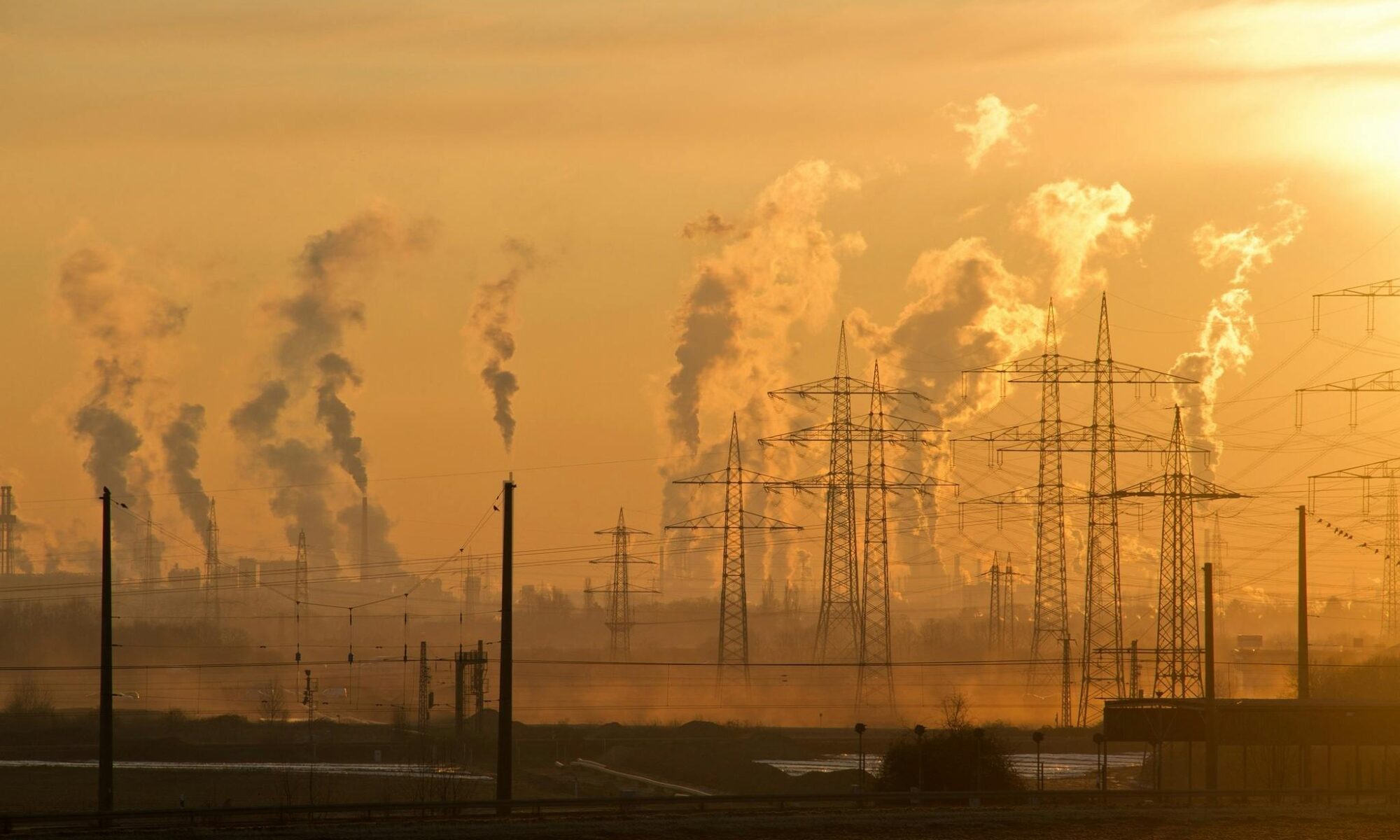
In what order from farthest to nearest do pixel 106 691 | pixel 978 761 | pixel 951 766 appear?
1. pixel 951 766
2. pixel 978 761
3. pixel 106 691

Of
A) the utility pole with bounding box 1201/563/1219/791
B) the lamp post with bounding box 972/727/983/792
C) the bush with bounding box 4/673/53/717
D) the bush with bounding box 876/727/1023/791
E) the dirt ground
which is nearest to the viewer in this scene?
the dirt ground

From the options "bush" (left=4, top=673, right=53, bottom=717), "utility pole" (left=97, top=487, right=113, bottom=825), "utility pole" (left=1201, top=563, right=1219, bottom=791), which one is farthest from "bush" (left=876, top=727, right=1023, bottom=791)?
"bush" (left=4, top=673, right=53, bottom=717)

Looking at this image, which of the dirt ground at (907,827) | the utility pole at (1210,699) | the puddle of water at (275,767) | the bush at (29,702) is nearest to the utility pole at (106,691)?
the dirt ground at (907,827)

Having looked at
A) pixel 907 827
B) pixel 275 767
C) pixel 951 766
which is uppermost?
pixel 907 827

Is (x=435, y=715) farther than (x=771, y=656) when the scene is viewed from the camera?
No

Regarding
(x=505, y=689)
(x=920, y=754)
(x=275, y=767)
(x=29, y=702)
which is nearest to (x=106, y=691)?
(x=505, y=689)

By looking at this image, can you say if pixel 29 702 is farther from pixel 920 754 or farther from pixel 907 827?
pixel 907 827

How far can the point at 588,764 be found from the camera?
7794 centimetres

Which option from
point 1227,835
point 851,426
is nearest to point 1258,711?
point 1227,835

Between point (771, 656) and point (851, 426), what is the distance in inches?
4130

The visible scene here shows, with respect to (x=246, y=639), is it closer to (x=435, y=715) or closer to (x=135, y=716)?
(x=435, y=715)

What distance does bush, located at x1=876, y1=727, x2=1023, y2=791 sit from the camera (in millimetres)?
57625

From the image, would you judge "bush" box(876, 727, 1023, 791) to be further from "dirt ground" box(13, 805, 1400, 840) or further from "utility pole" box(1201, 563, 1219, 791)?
"dirt ground" box(13, 805, 1400, 840)

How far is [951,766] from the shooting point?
191 ft
